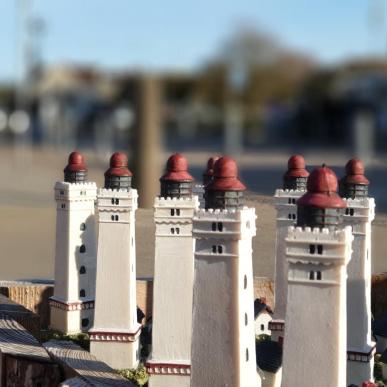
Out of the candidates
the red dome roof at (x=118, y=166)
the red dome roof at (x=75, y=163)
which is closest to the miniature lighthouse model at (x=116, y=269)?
the red dome roof at (x=118, y=166)

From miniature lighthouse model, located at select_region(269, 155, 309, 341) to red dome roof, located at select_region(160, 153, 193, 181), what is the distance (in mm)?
3422

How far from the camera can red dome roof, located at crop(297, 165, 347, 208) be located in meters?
18.5

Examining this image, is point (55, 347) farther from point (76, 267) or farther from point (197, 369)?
point (197, 369)

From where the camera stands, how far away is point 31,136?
382 ft

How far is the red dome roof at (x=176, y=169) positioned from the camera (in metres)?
23.1

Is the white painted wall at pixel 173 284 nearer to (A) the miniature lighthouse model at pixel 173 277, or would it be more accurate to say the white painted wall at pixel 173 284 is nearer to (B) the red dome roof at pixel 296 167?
(A) the miniature lighthouse model at pixel 173 277

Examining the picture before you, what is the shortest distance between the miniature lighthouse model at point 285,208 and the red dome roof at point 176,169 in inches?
135

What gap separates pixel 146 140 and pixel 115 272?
12858 mm

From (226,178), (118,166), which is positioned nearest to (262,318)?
(118,166)

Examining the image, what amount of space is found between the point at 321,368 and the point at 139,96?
17529 mm

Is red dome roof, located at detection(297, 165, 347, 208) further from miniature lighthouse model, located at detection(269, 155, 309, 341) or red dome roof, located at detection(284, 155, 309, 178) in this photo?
red dome roof, located at detection(284, 155, 309, 178)

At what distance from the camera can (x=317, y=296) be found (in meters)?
18.4

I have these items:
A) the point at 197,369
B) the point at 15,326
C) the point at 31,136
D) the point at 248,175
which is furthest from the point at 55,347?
the point at 31,136

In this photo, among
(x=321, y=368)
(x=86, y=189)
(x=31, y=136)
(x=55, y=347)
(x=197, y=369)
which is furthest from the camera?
(x=31, y=136)
